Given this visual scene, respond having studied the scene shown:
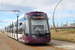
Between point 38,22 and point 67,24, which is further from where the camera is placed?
point 67,24

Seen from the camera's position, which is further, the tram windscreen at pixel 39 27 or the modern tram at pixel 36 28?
the tram windscreen at pixel 39 27

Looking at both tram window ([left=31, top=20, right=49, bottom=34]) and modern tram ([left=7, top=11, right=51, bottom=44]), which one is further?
tram window ([left=31, top=20, right=49, bottom=34])

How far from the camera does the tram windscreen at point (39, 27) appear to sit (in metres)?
13.7

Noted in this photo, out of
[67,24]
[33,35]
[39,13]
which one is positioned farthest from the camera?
[67,24]

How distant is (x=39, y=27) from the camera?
13.9 meters

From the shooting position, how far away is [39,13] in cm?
1448

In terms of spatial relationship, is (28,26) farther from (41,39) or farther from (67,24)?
(67,24)

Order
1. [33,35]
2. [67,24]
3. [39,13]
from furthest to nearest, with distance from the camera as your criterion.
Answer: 1. [67,24]
2. [39,13]
3. [33,35]

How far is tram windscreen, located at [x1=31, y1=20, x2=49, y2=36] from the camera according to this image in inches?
541

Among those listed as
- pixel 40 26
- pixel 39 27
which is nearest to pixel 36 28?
pixel 39 27

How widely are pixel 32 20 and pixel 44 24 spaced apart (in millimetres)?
1239

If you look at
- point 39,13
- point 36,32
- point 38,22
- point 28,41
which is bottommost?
point 28,41

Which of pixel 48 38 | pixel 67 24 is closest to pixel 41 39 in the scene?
pixel 48 38

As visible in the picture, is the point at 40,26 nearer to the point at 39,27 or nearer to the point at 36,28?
Result: the point at 39,27
